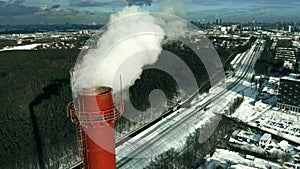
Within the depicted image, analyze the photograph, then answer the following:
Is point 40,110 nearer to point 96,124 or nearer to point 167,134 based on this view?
point 167,134

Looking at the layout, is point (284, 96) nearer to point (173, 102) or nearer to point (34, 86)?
point (173, 102)

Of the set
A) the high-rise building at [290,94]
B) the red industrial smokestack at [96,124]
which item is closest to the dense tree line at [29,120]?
the red industrial smokestack at [96,124]

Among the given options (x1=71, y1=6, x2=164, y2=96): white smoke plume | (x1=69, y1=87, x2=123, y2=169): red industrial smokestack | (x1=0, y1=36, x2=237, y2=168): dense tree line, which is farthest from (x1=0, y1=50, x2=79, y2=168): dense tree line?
(x1=69, y1=87, x2=123, y2=169): red industrial smokestack

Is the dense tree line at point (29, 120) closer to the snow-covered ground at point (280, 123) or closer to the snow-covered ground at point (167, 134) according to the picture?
the snow-covered ground at point (167, 134)

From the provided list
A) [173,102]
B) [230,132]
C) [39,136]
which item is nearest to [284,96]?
[230,132]

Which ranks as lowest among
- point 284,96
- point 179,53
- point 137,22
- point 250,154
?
point 250,154

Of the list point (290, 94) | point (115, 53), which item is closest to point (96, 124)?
point (115, 53)

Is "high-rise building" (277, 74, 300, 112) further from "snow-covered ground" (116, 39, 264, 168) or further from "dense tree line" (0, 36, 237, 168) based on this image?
"dense tree line" (0, 36, 237, 168)
